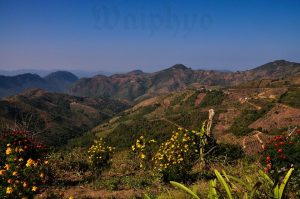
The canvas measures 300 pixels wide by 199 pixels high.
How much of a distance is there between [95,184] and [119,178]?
980 millimetres

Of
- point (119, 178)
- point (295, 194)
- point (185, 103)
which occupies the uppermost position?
point (295, 194)

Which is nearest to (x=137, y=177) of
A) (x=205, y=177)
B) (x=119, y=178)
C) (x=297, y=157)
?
(x=119, y=178)

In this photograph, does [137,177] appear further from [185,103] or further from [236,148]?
[185,103]

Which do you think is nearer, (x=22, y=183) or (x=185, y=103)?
(x=22, y=183)

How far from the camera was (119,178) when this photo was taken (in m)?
11.0

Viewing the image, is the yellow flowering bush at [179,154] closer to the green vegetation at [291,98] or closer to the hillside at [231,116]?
the hillside at [231,116]

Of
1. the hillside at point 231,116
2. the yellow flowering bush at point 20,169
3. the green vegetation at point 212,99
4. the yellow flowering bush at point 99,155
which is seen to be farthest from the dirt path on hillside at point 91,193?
the green vegetation at point 212,99

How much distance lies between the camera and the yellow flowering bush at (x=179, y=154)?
32.2ft

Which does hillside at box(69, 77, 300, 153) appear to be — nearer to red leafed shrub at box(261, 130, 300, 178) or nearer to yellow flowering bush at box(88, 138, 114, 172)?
yellow flowering bush at box(88, 138, 114, 172)

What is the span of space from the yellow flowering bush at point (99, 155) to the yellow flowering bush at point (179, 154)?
2132mm

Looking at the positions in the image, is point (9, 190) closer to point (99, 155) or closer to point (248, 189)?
point (248, 189)

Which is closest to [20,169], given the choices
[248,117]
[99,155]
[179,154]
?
[99,155]

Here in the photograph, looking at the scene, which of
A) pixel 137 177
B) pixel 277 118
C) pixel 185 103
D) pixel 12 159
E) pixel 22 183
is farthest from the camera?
pixel 185 103

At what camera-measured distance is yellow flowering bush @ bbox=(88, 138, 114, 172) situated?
11.5 meters
